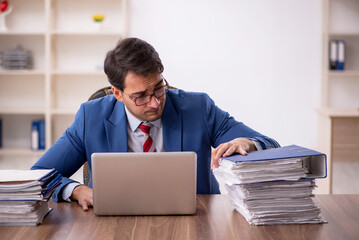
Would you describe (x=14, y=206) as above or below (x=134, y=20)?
below

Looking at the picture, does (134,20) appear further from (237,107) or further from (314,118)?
(314,118)

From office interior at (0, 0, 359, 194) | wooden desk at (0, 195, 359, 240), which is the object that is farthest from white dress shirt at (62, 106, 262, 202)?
office interior at (0, 0, 359, 194)

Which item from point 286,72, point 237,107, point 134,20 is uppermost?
point 134,20

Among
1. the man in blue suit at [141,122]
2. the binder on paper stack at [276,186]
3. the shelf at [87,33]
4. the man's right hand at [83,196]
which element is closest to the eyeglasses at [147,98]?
the man in blue suit at [141,122]

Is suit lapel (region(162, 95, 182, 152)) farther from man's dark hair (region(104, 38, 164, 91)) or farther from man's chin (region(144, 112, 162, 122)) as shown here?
man's dark hair (region(104, 38, 164, 91))

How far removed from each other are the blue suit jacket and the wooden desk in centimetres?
41

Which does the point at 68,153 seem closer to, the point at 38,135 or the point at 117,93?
the point at 117,93

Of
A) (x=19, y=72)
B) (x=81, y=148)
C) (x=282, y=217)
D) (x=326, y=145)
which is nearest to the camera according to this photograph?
(x=282, y=217)

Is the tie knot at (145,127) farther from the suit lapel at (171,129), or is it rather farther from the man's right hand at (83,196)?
the man's right hand at (83,196)

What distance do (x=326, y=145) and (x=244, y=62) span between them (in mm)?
1320

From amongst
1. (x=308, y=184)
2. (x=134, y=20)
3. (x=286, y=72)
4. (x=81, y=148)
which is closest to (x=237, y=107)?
(x=286, y=72)

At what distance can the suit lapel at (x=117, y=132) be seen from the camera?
1.72 metres

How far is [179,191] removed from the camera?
126cm

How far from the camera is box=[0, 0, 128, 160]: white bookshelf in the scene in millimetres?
4312
